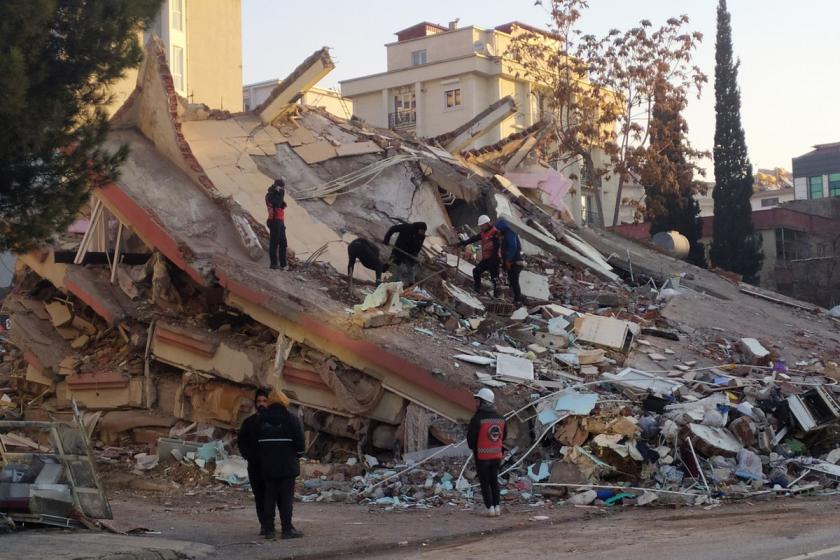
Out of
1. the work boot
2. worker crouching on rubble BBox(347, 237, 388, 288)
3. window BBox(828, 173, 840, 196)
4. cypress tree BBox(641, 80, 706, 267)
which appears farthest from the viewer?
window BBox(828, 173, 840, 196)

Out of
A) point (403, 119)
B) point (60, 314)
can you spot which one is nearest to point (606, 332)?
point (60, 314)

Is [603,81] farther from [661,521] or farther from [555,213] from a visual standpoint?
[661,521]

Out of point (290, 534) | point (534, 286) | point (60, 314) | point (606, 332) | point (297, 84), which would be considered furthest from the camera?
point (297, 84)

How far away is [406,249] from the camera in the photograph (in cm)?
1714

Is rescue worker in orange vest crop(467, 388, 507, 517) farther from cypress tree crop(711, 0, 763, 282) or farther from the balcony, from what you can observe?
the balcony

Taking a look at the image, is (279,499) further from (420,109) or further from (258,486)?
(420,109)

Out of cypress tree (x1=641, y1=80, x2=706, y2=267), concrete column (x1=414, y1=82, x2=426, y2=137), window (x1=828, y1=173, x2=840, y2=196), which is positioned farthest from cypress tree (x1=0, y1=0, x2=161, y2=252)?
window (x1=828, y1=173, x2=840, y2=196)

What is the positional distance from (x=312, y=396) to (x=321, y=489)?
2.30 meters

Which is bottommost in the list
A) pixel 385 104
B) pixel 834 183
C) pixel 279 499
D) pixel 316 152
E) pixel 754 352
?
pixel 279 499

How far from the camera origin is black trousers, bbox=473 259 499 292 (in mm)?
17234

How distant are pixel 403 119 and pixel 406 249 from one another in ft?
117

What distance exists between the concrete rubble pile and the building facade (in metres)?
49.4

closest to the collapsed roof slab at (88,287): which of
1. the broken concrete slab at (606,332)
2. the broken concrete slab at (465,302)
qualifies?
the broken concrete slab at (465,302)

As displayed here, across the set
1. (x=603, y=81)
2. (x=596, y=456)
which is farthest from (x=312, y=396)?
(x=603, y=81)
